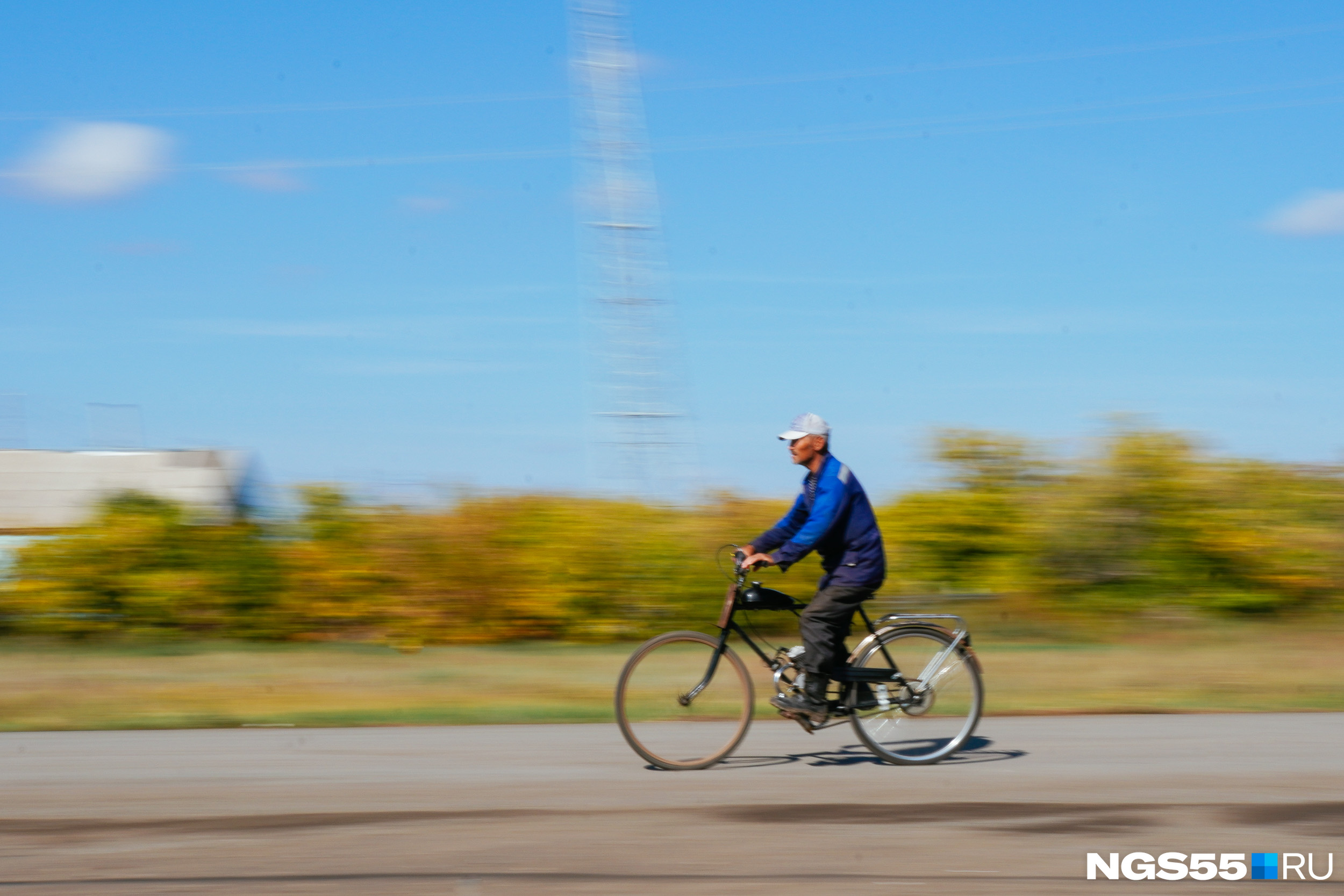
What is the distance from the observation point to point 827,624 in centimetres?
798

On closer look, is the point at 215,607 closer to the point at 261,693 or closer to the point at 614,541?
the point at 261,693

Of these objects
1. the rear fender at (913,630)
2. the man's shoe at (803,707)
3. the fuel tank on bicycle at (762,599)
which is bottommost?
the man's shoe at (803,707)

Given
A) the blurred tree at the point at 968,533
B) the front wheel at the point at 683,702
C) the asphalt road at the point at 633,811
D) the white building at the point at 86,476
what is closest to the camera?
the asphalt road at the point at 633,811

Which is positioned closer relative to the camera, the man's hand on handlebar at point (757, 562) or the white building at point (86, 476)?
the man's hand on handlebar at point (757, 562)

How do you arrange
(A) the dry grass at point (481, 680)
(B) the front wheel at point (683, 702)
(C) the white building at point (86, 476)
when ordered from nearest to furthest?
(B) the front wheel at point (683, 702) → (A) the dry grass at point (481, 680) → (C) the white building at point (86, 476)

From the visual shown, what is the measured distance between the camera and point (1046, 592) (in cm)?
1562

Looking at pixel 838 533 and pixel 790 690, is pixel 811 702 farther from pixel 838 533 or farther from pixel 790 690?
pixel 838 533

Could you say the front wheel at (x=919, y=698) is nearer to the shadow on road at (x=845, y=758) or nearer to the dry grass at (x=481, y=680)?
the shadow on road at (x=845, y=758)

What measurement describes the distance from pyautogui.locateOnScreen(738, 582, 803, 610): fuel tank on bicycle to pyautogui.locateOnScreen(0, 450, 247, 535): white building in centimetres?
1704

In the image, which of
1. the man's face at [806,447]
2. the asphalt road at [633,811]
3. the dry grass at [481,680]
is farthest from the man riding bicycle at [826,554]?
the dry grass at [481,680]

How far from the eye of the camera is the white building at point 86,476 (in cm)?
2491

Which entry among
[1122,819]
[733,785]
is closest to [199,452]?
[733,785]

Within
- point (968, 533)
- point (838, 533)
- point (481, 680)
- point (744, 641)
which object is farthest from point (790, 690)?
point (968, 533)

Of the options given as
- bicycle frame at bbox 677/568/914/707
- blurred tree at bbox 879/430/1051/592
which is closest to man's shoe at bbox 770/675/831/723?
bicycle frame at bbox 677/568/914/707
